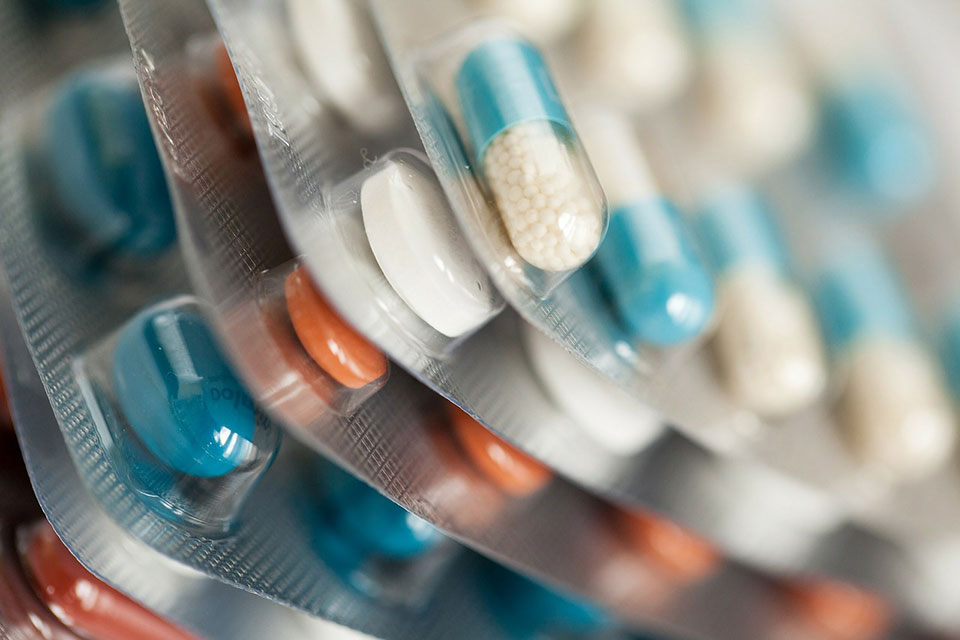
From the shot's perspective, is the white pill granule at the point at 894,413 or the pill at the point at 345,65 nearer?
the pill at the point at 345,65

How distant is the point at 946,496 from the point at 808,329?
0.19m

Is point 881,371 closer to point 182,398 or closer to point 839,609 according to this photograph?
point 839,609

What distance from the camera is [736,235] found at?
2.50 feet

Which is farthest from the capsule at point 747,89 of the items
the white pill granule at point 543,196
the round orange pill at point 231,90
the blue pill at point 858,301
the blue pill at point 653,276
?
the round orange pill at point 231,90

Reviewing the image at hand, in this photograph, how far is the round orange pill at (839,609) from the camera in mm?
799

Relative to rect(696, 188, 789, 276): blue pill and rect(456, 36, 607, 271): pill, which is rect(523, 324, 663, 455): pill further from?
rect(696, 188, 789, 276): blue pill

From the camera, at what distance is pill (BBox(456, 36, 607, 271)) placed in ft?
1.67

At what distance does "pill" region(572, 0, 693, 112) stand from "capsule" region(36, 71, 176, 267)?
379mm

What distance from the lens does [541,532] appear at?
0.63 metres

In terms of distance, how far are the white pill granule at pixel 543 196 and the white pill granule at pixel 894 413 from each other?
1.18ft

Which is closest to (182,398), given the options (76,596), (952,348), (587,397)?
(76,596)

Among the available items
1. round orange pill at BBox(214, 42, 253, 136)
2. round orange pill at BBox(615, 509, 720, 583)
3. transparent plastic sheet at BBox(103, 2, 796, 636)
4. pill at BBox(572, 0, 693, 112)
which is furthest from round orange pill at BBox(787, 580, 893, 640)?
round orange pill at BBox(214, 42, 253, 136)

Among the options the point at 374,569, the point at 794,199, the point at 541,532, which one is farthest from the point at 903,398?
the point at 374,569

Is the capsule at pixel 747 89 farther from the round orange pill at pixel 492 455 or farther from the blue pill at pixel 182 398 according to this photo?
the blue pill at pixel 182 398
